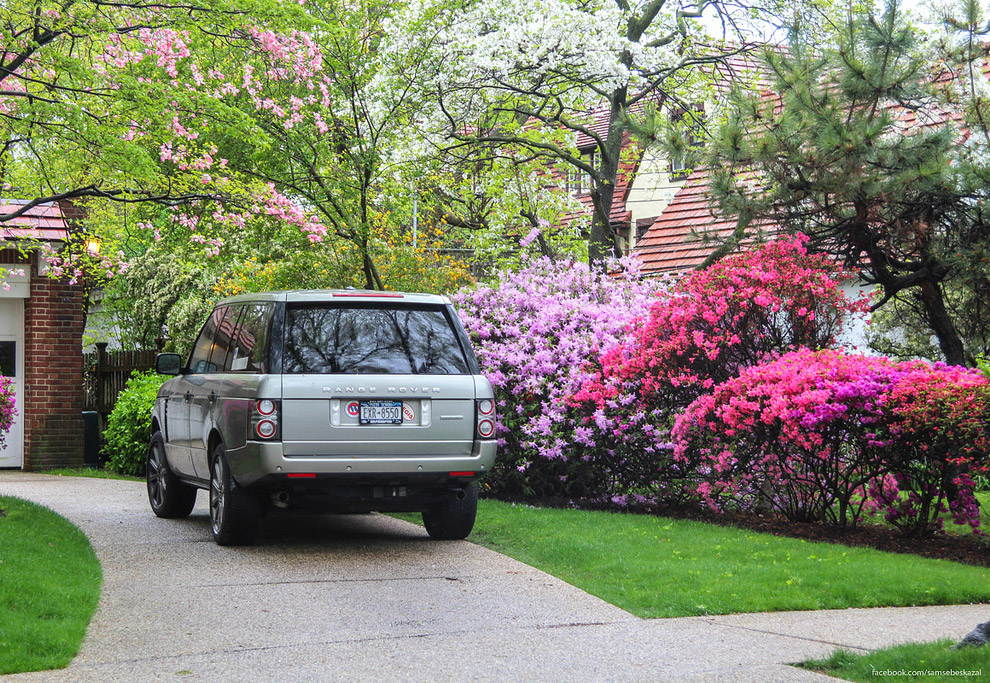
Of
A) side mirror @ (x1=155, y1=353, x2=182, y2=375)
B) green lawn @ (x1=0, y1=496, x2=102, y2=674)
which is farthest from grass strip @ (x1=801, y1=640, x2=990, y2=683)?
side mirror @ (x1=155, y1=353, x2=182, y2=375)

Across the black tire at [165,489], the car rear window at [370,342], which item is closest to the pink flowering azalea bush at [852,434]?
Result: the car rear window at [370,342]

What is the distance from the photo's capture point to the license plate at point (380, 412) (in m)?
8.59

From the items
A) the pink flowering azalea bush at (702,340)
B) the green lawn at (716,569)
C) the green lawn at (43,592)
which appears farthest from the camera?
the pink flowering azalea bush at (702,340)

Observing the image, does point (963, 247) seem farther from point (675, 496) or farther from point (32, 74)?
point (32, 74)

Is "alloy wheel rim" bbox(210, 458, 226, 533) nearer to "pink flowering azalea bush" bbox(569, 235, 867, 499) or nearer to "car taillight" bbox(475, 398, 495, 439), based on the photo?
"car taillight" bbox(475, 398, 495, 439)

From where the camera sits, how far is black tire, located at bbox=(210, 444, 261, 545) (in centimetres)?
897

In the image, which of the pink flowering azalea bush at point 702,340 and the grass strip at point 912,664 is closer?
the grass strip at point 912,664

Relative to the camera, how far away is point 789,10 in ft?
58.6

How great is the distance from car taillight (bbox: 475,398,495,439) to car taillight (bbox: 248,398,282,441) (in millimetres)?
1531

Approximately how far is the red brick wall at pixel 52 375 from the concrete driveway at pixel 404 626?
10516 mm

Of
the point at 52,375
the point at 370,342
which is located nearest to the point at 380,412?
the point at 370,342

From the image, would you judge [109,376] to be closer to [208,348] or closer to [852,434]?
[208,348]

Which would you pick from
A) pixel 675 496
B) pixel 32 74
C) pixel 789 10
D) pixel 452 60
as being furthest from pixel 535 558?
pixel 789 10

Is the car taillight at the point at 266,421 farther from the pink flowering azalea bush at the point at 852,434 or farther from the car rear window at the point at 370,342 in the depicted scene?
the pink flowering azalea bush at the point at 852,434
